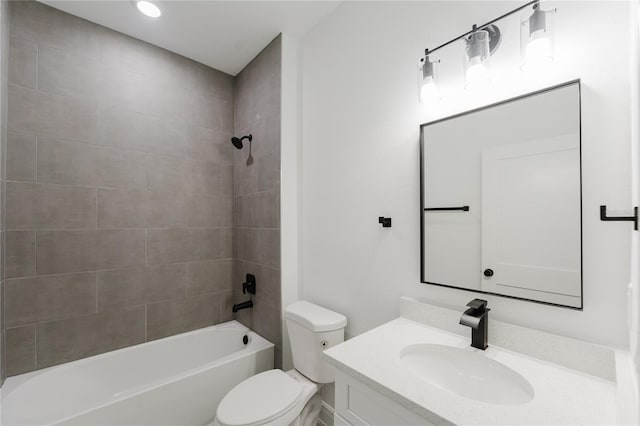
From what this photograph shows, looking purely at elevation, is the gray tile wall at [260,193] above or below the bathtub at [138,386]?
above

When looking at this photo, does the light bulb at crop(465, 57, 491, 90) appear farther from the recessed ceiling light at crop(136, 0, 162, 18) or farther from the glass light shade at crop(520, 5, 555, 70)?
the recessed ceiling light at crop(136, 0, 162, 18)

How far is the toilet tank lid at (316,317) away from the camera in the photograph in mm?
1571

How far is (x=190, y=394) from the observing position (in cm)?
169

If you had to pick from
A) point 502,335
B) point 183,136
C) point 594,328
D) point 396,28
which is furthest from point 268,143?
point 594,328

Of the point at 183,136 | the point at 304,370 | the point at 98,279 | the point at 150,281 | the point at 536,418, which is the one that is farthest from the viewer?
the point at 183,136

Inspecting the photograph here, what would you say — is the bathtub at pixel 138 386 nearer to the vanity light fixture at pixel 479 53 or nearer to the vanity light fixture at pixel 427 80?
the vanity light fixture at pixel 427 80

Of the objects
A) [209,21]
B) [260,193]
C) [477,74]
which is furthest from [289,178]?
[477,74]

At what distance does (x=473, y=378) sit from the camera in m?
1.01

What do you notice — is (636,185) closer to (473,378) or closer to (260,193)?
(473,378)

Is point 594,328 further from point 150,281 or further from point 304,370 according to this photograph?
point 150,281

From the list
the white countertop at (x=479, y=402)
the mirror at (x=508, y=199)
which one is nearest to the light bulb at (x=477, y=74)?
the mirror at (x=508, y=199)

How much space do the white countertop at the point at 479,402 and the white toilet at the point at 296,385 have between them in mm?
520

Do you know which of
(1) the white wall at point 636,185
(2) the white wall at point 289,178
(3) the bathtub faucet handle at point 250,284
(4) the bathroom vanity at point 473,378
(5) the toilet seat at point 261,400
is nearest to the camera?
(1) the white wall at point 636,185

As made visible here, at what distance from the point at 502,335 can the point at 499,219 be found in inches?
17.4
